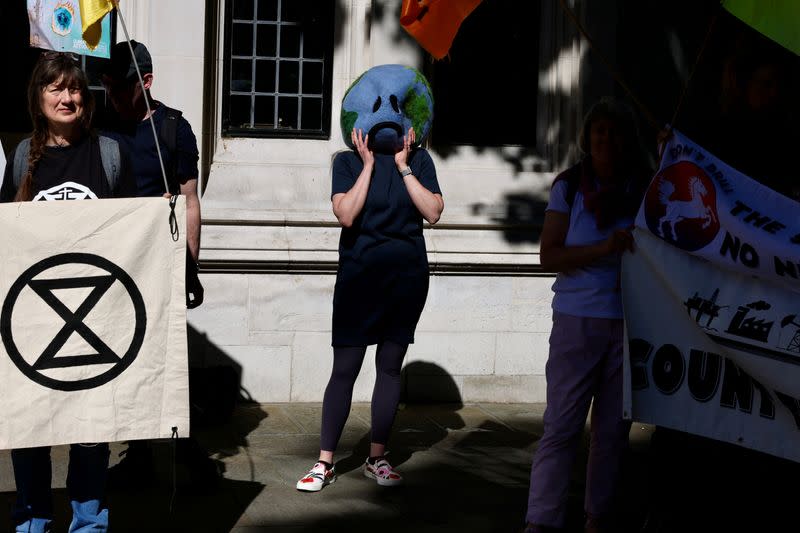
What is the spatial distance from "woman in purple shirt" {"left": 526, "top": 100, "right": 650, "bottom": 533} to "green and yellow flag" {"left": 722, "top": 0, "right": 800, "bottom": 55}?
821mm

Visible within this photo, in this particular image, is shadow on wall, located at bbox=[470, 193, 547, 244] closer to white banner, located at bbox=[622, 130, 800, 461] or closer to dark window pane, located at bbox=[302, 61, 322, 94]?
dark window pane, located at bbox=[302, 61, 322, 94]

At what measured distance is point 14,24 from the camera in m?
8.24

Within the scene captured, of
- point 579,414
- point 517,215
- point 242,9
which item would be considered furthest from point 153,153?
point 517,215

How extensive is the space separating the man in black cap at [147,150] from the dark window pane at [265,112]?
8.33 ft

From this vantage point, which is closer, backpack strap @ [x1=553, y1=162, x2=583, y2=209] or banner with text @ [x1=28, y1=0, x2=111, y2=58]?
backpack strap @ [x1=553, y1=162, x2=583, y2=209]

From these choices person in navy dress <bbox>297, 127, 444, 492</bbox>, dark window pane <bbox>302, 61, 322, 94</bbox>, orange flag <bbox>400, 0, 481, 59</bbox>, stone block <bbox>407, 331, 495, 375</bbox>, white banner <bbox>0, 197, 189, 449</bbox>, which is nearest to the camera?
white banner <bbox>0, 197, 189, 449</bbox>

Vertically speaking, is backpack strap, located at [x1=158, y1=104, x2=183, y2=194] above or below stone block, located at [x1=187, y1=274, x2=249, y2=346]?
above

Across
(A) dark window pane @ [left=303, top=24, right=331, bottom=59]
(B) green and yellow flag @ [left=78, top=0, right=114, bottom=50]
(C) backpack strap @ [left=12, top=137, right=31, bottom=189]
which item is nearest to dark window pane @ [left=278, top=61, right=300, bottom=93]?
(A) dark window pane @ [left=303, top=24, right=331, bottom=59]

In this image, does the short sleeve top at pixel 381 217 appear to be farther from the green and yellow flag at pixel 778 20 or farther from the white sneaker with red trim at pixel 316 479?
the green and yellow flag at pixel 778 20

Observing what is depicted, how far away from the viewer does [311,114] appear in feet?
28.5

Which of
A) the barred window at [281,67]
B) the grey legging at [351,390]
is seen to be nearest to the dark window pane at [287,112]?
the barred window at [281,67]

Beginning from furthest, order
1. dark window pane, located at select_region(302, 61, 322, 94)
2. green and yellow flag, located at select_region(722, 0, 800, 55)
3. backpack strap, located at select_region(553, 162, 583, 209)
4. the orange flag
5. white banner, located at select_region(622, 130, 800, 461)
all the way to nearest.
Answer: dark window pane, located at select_region(302, 61, 322, 94)
the orange flag
backpack strap, located at select_region(553, 162, 583, 209)
white banner, located at select_region(622, 130, 800, 461)
green and yellow flag, located at select_region(722, 0, 800, 55)

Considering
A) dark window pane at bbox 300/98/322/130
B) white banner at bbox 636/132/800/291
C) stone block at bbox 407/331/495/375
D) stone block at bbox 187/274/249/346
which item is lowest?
stone block at bbox 407/331/495/375

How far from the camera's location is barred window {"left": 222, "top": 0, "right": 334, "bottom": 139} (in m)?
8.59
